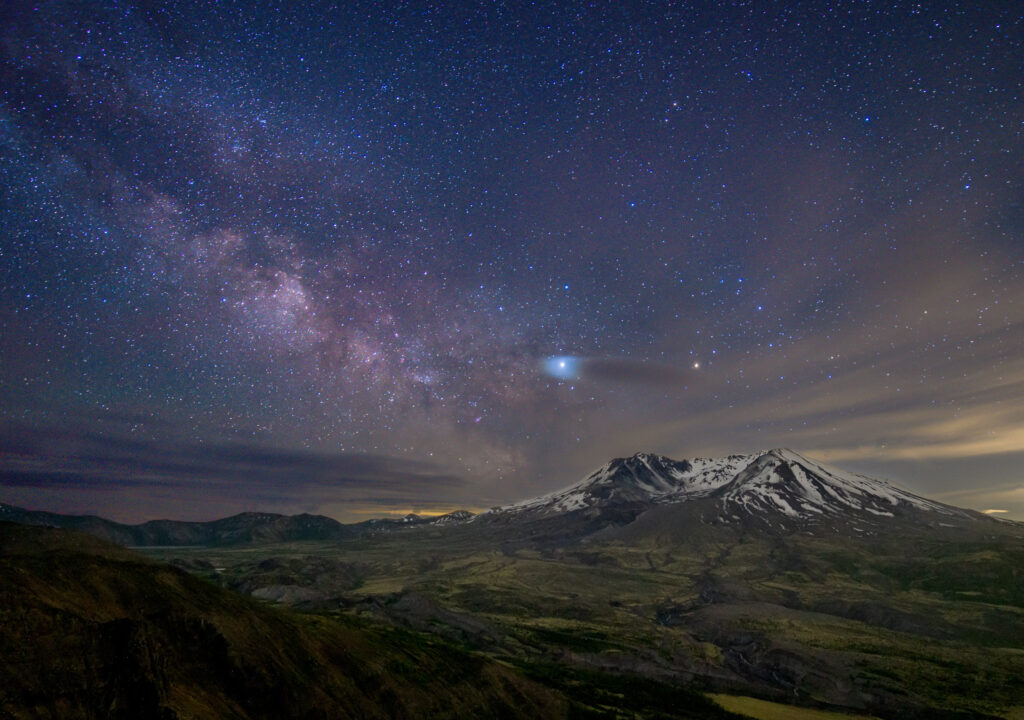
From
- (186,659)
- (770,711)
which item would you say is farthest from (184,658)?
(770,711)

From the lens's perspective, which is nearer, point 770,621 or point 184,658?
point 184,658

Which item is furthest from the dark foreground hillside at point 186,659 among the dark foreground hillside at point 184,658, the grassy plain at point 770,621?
the grassy plain at point 770,621

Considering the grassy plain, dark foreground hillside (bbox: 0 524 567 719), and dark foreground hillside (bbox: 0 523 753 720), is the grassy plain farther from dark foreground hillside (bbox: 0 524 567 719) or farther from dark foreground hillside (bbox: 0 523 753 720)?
dark foreground hillside (bbox: 0 524 567 719)

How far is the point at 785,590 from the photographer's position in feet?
505

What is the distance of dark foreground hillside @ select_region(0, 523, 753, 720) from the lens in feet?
61.5

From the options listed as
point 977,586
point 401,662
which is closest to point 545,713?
point 401,662

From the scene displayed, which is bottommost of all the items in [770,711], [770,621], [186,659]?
[770,621]

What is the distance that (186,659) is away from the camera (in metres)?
25.9

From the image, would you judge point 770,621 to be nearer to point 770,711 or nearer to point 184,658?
point 770,711

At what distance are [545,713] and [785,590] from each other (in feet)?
478

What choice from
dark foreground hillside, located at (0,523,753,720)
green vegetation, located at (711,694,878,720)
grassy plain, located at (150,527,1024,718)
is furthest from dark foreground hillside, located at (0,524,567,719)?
grassy plain, located at (150,527,1024,718)

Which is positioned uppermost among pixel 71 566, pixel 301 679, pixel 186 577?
pixel 71 566

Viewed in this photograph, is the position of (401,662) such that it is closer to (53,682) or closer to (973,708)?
(53,682)

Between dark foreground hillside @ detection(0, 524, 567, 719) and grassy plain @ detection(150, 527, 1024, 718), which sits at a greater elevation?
dark foreground hillside @ detection(0, 524, 567, 719)
